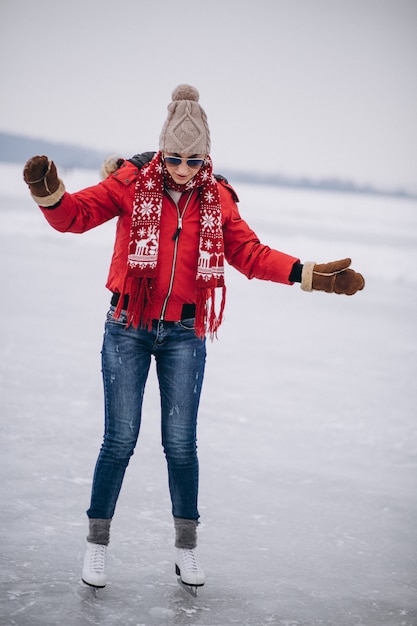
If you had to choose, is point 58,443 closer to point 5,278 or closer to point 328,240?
point 5,278

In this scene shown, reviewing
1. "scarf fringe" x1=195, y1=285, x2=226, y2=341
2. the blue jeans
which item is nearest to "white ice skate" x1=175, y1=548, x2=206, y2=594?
the blue jeans

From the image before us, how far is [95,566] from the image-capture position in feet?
8.23

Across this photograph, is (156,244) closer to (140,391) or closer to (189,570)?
(140,391)

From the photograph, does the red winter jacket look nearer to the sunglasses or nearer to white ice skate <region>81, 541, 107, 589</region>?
the sunglasses

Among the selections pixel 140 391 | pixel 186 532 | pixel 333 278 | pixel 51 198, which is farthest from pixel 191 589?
pixel 51 198

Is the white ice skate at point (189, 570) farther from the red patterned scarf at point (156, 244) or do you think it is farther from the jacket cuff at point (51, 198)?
the jacket cuff at point (51, 198)

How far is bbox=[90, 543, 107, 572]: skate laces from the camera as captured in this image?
2506mm

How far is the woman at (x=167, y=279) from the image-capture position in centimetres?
243

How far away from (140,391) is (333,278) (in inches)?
29.1

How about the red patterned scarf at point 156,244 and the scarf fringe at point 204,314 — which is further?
the scarf fringe at point 204,314

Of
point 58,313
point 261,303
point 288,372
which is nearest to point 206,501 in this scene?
point 288,372

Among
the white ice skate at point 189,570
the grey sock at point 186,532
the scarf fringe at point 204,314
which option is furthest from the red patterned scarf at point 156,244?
the white ice skate at point 189,570

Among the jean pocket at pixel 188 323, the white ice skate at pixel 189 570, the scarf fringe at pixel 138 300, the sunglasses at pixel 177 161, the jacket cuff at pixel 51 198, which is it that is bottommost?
the white ice skate at pixel 189 570

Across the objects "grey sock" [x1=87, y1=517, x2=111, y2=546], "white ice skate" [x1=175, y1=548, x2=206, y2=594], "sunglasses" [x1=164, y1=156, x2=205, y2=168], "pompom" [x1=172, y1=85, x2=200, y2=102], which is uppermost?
"pompom" [x1=172, y1=85, x2=200, y2=102]
